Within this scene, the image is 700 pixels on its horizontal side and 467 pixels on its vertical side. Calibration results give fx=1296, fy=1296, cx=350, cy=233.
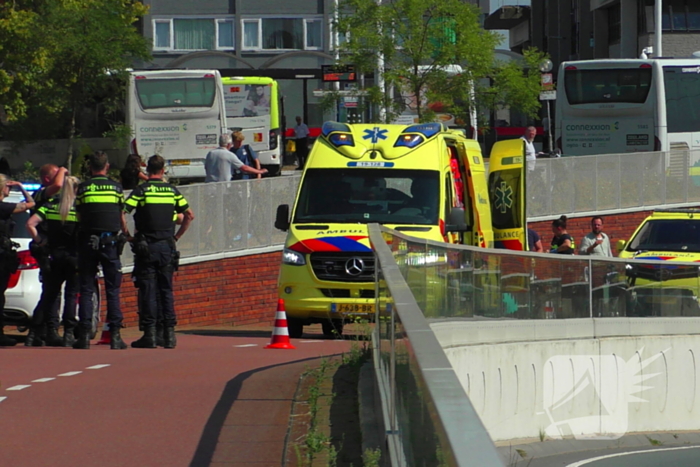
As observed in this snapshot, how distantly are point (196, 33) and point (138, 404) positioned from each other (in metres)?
54.4

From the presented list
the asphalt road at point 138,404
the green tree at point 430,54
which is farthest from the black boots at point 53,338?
the green tree at point 430,54

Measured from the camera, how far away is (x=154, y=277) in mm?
12531

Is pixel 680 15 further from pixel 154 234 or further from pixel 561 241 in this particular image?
pixel 154 234

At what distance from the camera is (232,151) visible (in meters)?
22.9

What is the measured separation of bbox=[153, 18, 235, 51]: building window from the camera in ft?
202

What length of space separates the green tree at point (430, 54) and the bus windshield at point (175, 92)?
143 inches

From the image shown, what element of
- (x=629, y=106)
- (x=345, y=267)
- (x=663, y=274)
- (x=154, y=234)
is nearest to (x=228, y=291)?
(x=345, y=267)

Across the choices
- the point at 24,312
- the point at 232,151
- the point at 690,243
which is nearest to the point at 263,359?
the point at 24,312

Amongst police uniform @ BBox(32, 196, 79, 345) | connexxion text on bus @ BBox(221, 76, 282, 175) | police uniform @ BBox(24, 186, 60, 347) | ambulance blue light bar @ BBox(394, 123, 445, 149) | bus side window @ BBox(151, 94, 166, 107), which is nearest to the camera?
police uniform @ BBox(32, 196, 79, 345)

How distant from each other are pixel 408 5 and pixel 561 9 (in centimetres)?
3786

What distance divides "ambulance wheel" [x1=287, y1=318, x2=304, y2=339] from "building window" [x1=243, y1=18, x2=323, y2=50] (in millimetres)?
45919

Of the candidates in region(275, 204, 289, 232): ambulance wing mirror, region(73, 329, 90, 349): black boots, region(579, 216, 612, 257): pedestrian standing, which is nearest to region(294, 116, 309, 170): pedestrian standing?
region(579, 216, 612, 257): pedestrian standing

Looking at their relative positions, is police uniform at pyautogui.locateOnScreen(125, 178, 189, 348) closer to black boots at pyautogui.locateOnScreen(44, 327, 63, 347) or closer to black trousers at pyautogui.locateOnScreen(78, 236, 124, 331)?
black trousers at pyautogui.locateOnScreen(78, 236, 124, 331)

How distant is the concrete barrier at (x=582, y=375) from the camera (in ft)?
44.2
